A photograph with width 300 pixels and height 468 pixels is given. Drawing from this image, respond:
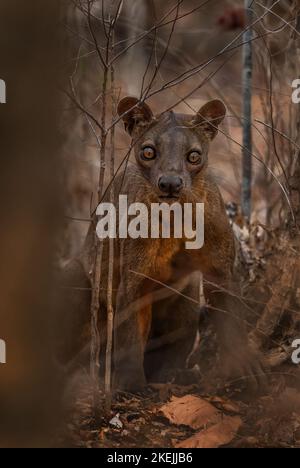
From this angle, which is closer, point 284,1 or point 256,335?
point 256,335

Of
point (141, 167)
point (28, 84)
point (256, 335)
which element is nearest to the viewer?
point (28, 84)

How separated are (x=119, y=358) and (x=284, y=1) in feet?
10.8

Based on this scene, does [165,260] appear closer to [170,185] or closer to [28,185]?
[170,185]

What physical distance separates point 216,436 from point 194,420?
1.00 feet

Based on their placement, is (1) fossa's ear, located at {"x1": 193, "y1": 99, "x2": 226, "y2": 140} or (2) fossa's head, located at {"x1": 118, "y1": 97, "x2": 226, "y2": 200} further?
(1) fossa's ear, located at {"x1": 193, "y1": 99, "x2": 226, "y2": 140}

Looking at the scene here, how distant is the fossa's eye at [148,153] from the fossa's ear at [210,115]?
422mm

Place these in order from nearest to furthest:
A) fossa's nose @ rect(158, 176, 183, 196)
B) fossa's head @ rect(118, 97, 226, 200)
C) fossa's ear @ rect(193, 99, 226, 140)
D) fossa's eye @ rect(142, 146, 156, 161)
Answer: fossa's nose @ rect(158, 176, 183, 196) < fossa's head @ rect(118, 97, 226, 200) < fossa's eye @ rect(142, 146, 156, 161) < fossa's ear @ rect(193, 99, 226, 140)

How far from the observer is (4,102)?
2545mm

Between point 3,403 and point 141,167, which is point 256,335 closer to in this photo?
point 141,167

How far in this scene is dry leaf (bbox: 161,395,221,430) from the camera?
4922mm

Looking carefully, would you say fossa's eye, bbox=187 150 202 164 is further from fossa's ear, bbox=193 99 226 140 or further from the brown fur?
fossa's ear, bbox=193 99 226 140

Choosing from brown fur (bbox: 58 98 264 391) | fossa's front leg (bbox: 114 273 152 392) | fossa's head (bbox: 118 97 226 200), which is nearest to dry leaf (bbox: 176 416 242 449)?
brown fur (bbox: 58 98 264 391)

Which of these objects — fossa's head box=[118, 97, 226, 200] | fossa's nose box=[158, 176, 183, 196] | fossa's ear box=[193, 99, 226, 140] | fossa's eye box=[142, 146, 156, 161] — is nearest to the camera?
fossa's nose box=[158, 176, 183, 196]
